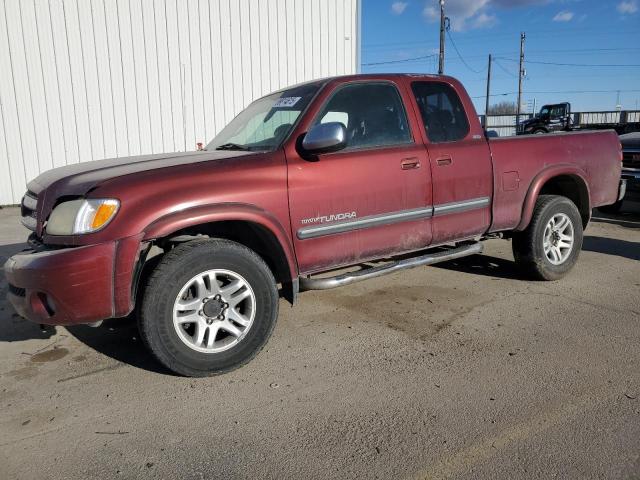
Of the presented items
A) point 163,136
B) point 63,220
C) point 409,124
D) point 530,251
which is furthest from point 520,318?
point 163,136

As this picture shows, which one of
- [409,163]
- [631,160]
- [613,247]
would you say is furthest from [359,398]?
[631,160]

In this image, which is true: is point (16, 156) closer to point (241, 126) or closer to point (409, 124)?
point (241, 126)

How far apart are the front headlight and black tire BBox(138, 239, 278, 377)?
42 centimetres

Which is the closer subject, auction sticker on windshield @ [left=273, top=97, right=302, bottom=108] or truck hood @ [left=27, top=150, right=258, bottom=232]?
truck hood @ [left=27, top=150, right=258, bottom=232]

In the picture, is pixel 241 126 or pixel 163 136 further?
pixel 163 136

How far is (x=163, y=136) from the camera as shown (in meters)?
11.4

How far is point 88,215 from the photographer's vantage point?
2859 millimetres

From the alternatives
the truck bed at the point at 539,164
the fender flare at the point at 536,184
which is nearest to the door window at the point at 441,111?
the truck bed at the point at 539,164

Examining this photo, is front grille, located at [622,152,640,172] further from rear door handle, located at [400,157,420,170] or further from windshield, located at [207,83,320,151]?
windshield, located at [207,83,320,151]

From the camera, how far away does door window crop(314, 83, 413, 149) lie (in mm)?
3828

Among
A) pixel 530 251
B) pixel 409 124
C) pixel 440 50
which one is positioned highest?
pixel 440 50

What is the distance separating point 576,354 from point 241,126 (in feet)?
10.3

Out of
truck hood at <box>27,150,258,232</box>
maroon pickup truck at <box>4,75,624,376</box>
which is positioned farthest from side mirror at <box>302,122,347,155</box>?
truck hood at <box>27,150,258,232</box>

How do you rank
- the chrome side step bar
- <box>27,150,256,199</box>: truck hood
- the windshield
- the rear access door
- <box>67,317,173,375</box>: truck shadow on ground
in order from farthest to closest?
the rear access door
the windshield
the chrome side step bar
<box>67,317,173,375</box>: truck shadow on ground
<box>27,150,256,199</box>: truck hood
